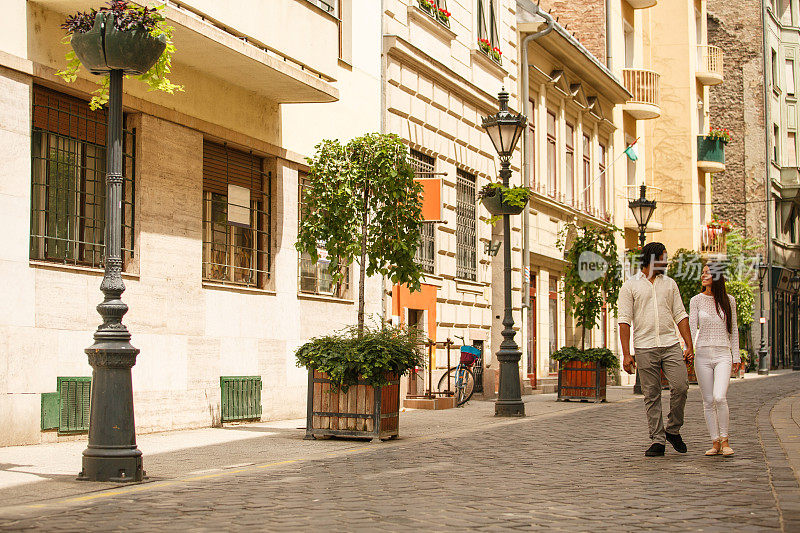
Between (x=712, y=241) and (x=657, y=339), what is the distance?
3674 centimetres

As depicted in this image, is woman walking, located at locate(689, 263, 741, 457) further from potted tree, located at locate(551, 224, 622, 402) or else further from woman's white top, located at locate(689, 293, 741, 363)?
potted tree, located at locate(551, 224, 622, 402)

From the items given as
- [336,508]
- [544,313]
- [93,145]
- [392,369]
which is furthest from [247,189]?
[544,313]

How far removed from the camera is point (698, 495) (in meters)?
7.83

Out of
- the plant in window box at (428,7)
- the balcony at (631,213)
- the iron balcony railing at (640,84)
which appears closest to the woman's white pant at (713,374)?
the plant in window box at (428,7)

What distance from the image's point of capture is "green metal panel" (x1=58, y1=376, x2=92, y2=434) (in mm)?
11688

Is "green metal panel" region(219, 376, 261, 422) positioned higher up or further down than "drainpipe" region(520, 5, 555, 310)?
further down

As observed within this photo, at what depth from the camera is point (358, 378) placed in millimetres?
12172

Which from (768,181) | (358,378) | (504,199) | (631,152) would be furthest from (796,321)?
(358,378)

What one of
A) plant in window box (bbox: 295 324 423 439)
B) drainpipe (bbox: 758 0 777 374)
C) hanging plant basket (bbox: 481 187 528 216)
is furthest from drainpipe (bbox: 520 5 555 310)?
drainpipe (bbox: 758 0 777 374)

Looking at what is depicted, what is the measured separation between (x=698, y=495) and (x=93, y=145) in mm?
7863

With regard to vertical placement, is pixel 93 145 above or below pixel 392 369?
above

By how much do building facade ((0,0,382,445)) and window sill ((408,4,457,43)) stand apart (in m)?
1.42

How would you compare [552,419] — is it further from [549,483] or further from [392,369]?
[549,483]

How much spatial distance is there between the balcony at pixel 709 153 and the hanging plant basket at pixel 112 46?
130 ft
